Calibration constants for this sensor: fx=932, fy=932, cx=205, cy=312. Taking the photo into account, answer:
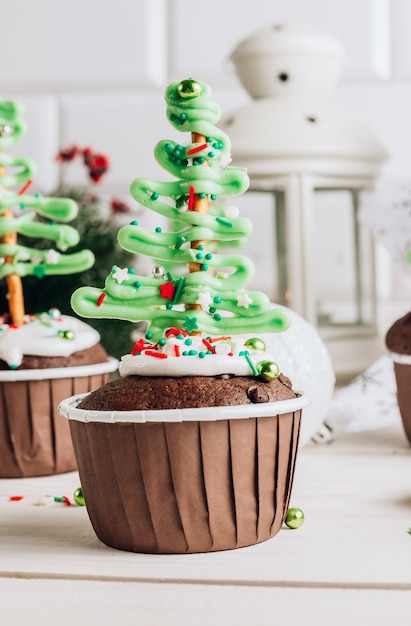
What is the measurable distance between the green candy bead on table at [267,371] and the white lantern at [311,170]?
81cm

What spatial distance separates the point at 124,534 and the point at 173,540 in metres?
0.04

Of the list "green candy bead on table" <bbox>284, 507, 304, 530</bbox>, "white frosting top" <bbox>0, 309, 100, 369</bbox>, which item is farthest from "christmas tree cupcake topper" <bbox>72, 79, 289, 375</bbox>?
"white frosting top" <bbox>0, 309, 100, 369</bbox>

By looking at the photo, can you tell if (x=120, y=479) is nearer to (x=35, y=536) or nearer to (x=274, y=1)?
(x=35, y=536)

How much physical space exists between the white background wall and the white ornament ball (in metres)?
0.93

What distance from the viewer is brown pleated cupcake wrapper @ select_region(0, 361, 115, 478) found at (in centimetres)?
108

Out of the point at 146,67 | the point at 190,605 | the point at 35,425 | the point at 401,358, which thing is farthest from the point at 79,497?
the point at 146,67

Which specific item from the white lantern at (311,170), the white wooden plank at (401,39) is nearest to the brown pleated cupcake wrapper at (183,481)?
the white lantern at (311,170)

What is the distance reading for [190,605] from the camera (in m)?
0.64

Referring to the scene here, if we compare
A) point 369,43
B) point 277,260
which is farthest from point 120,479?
point 369,43

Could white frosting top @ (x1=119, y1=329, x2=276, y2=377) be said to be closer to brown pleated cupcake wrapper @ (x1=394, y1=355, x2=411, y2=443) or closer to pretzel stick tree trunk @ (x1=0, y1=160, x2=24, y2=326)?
pretzel stick tree trunk @ (x1=0, y1=160, x2=24, y2=326)

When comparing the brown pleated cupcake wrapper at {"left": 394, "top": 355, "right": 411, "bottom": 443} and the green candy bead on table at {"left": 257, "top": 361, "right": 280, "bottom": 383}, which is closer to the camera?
the green candy bead on table at {"left": 257, "top": 361, "right": 280, "bottom": 383}

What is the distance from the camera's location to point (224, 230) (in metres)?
0.83

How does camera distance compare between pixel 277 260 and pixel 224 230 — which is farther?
pixel 277 260

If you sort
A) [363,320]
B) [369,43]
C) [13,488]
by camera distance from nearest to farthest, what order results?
[13,488], [363,320], [369,43]
